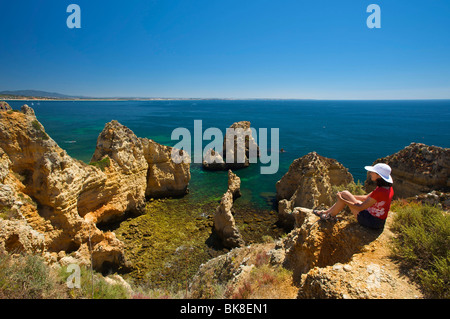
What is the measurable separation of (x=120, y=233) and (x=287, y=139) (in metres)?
52.0

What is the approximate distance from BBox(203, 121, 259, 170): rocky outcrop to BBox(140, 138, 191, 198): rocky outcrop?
11.1 metres

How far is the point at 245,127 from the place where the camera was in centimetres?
4244

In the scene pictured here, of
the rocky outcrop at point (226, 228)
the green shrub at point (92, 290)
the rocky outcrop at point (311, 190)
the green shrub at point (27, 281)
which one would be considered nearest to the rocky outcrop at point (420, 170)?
the rocky outcrop at point (311, 190)

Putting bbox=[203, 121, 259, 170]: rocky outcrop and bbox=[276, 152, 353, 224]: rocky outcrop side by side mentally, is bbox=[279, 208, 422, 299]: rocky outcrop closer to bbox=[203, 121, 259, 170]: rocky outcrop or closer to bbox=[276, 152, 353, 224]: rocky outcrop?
bbox=[276, 152, 353, 224]: rocky outcrop

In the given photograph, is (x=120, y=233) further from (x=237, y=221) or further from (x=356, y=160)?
(x=356, y=160)

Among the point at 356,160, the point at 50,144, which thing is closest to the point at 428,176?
the point at 50,144

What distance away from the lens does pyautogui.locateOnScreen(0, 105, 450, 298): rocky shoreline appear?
258 inches

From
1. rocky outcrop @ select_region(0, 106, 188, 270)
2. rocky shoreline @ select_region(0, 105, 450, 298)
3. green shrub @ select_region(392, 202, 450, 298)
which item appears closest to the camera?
green shrub @ select_region(392, 202, 450, 298)

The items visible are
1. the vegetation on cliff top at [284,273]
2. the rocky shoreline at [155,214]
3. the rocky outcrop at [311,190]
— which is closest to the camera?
the vegetation on cliff top at [284,273]

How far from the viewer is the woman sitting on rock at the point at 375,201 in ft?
18.5

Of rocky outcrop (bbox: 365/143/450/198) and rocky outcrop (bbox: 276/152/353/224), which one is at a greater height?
rocky outcrop (bbox: 365/143/450/198)

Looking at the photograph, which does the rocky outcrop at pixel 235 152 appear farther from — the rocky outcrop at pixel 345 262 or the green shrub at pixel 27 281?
the green shrub at pixel 27 281

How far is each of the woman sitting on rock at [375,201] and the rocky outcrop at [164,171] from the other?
64.2 ft

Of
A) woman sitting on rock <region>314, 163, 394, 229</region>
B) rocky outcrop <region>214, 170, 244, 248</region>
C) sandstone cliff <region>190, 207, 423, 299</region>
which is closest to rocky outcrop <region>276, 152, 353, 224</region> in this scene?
rocky outcrop <region>214, 170, 244, 248</region>
